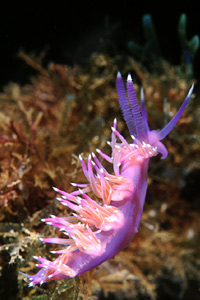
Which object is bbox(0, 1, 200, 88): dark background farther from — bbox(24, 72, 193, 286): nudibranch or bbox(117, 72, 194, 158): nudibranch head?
bbox(24, 72, 193, 286): nudibranch

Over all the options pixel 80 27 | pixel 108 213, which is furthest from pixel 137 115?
pixel 80 27

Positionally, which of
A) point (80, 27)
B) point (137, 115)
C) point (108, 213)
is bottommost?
point (108, 213)

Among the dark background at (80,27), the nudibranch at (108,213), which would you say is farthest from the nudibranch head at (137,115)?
the dark background at (80,27)

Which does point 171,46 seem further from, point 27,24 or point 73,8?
point 27,24

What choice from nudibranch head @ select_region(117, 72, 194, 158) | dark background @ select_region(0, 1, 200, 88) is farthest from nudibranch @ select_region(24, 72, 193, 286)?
dark background @ select_region(0, 1, 200, 88)

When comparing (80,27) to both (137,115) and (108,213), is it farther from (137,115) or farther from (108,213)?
(108,213)

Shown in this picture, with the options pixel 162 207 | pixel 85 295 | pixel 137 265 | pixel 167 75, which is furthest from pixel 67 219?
pixel 167 75
